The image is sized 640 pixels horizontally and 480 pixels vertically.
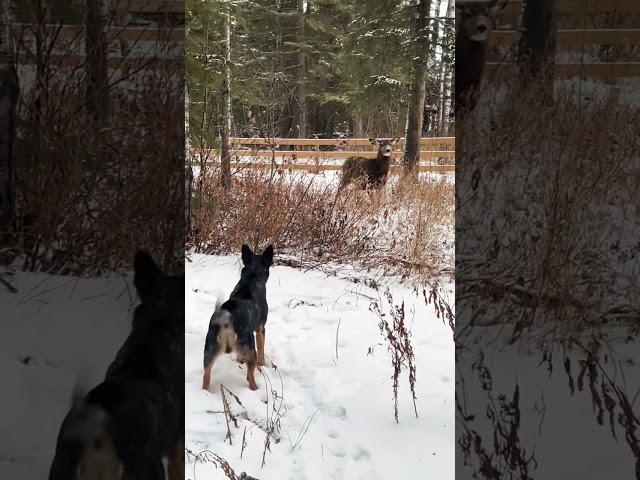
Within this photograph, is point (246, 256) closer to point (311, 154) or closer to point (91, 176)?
point (91, 176)

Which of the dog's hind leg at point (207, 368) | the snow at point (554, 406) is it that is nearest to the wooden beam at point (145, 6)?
the snow at point (554, 406)

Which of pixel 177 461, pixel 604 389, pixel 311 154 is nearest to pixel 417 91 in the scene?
pixel 311 154

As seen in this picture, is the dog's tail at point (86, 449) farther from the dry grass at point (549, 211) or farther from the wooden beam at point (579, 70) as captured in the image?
the wooden beam at point (579, 70)

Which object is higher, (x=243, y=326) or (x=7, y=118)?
(x=7, y=118)

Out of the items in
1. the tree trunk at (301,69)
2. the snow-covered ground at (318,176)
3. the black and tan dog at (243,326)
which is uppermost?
the tree trunk at (301,69)

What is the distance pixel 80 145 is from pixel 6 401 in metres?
0.55

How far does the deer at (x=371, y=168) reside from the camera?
16.5 ft

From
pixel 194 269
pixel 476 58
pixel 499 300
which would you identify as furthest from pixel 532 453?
pixel 194 269

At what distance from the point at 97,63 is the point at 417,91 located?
4736 mm

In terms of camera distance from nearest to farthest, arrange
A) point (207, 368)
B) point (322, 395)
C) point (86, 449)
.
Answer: point (86, 449) → point (207, 368) → point (322, 395)

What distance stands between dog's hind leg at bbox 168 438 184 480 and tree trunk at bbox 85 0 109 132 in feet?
2.25

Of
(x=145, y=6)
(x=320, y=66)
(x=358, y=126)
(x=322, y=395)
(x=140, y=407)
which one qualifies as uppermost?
(x=320, y=66)

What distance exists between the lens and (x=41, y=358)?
1105mm

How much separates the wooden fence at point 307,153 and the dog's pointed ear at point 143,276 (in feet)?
8.14
